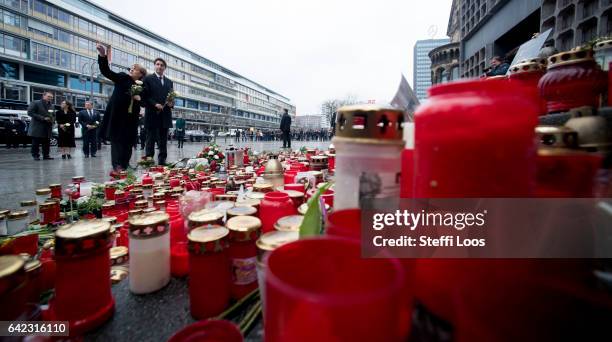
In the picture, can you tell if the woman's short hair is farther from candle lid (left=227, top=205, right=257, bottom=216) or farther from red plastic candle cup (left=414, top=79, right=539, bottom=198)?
red plastic candle cup (left=414, top=79, right=539, bottom=198)

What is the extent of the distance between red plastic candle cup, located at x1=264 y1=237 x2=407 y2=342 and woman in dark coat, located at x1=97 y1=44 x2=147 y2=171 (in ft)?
15.5

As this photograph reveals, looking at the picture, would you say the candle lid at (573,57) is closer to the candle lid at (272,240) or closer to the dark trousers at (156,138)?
the candle lid at (272,240)

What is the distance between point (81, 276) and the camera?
78cm

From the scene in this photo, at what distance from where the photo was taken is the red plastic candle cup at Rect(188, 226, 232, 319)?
805 mm

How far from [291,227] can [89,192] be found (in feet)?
9.39

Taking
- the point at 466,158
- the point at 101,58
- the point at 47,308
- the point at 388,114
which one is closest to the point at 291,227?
the point at 388,114

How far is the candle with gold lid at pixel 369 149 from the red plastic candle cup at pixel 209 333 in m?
0.42

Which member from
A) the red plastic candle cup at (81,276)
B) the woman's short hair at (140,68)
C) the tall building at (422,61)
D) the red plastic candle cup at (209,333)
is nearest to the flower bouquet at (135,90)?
the woman's short hair at (140,68)

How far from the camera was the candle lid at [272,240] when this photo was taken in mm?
751

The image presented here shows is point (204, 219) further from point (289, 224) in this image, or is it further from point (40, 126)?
point (40, 126)

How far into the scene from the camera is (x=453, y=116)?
1.59ft

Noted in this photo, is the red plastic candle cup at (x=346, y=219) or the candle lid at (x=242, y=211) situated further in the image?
the candle lid at (x=242, y=211)

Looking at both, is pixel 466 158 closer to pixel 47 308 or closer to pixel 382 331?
pixel 382 331

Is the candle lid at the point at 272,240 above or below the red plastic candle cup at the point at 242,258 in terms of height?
above
